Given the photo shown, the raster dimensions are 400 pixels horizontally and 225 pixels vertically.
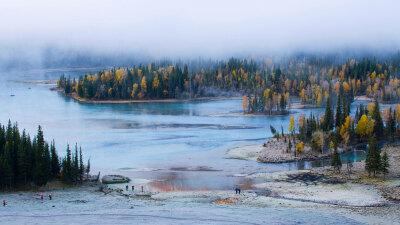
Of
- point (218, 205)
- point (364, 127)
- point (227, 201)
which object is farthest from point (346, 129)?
point (218, 205)

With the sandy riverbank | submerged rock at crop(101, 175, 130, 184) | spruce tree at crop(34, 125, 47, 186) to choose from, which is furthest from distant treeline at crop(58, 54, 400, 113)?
spruce tree at crop(34, 125, 47, 186)

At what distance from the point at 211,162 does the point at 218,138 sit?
1772 cm

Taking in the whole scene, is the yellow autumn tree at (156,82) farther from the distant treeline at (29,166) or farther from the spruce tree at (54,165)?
the spruce tree at (54,165)

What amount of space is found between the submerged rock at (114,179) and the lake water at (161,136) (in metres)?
2.57

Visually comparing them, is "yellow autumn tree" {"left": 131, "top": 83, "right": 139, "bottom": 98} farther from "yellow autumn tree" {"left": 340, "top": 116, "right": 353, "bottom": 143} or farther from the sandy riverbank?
the sandy riverbank

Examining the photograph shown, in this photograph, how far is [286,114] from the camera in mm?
110938

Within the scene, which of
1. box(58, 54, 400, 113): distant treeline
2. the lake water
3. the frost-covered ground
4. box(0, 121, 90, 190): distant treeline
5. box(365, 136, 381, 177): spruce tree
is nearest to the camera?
the frost-covered ground

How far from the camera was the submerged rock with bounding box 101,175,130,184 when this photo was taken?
46531mm

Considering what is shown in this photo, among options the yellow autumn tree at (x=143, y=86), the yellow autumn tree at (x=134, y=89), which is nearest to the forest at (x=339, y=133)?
the yellow autumn tree at (x=134, y=89)

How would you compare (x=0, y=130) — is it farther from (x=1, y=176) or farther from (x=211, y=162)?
(x=211, y=162)

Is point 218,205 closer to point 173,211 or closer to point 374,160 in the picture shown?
point 173,211

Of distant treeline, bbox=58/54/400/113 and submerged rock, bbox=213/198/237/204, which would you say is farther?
distant treeline, bbox=58/54/400/113

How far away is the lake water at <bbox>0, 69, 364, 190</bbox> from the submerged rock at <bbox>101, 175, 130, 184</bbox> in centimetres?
257

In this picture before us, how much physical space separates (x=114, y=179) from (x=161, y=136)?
99.8 feet
